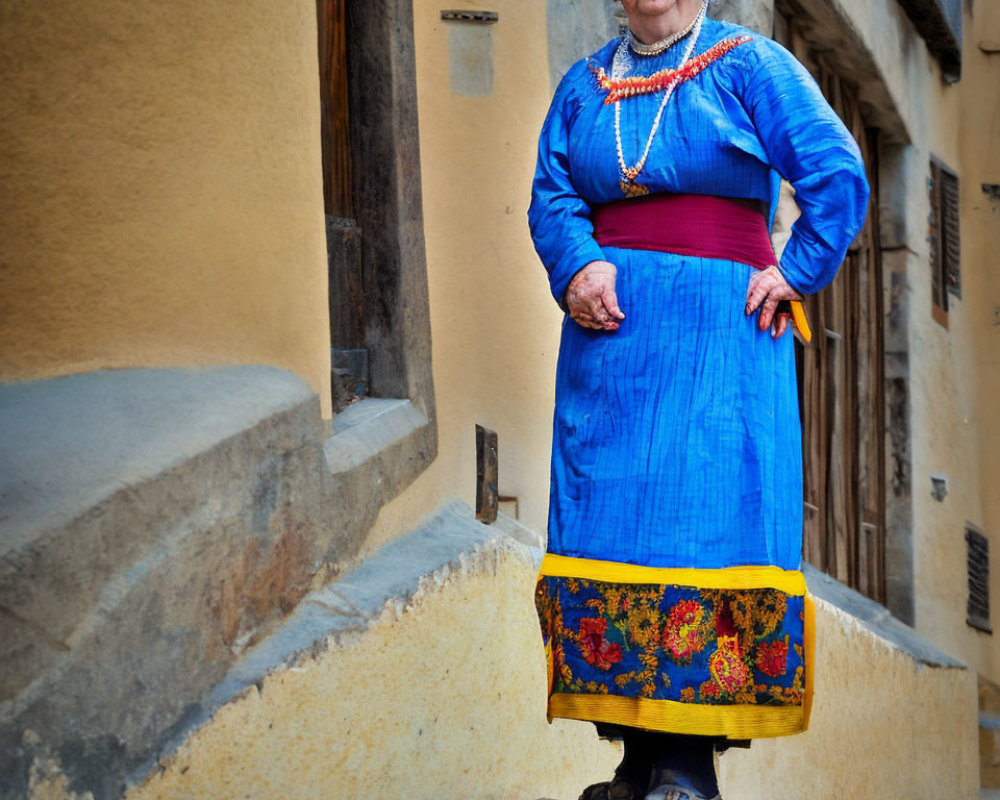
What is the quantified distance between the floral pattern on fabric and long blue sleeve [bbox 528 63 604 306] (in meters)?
0.63

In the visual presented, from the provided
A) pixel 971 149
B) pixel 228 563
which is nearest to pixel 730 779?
pixel 228 563

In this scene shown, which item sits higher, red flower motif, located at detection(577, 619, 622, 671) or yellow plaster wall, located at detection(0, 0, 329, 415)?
yellow plaster wall, located at detection(0, 0, 329, 415)

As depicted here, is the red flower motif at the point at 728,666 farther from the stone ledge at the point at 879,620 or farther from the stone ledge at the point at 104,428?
the stone ledge at the point at 879,620

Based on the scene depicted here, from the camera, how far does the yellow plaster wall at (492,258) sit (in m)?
4.18

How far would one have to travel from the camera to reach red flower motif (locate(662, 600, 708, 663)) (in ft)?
8.70

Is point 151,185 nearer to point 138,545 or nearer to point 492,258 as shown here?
point 138,545

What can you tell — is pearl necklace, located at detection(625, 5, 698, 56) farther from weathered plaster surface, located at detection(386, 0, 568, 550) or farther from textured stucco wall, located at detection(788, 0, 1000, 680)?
textured stucco wall, located at detection(788, 0, 1000, 680)

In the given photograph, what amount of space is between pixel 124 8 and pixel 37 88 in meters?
0.23

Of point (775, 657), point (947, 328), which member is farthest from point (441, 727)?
point (947, 328)

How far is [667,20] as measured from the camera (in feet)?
9.32

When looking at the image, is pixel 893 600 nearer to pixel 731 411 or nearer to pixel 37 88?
pixel 731 411

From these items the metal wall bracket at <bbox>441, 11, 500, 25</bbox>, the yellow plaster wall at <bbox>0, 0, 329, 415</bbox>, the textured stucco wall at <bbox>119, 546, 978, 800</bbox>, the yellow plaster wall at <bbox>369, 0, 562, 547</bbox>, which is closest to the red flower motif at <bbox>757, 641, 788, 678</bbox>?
the textured stucco wall at <bbox>119, 546, 978, 800</bbox>

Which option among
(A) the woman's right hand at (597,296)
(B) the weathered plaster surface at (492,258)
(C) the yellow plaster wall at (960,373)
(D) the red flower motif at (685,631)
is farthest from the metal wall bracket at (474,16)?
(C) the yellow plaster wall at (960,373)

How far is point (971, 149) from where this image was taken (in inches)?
336
